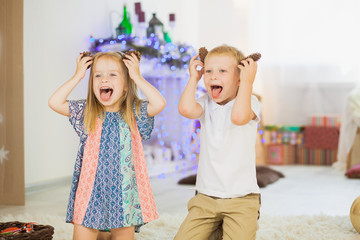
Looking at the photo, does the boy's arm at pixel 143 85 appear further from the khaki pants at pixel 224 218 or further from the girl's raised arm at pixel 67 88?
the khaki pants at pixel 224 218

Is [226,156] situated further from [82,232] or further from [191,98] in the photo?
[82,232]

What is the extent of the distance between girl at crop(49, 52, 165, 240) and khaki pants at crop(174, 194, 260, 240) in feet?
0.61

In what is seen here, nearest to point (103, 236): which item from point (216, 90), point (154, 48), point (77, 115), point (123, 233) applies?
point (123, 233)

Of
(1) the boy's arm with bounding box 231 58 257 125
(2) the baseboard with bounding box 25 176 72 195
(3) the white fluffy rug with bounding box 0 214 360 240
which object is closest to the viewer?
(1) the boy's arm with bounding box 231 58 257 125

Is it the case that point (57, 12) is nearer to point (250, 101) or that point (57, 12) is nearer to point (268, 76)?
point (250, 101)

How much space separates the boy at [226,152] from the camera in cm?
154

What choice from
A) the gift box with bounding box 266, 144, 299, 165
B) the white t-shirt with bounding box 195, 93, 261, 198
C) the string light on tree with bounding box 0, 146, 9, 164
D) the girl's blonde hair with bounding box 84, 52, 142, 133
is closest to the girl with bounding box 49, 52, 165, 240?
the girl's blonde hair with bounding box 84, 52, 142, 133

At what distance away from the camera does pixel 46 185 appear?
3404 mm

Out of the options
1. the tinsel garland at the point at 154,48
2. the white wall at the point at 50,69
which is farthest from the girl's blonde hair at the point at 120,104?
the tinsel garland at the point at 154,48

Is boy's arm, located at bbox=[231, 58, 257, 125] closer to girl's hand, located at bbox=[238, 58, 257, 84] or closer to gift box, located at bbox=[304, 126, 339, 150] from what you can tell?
girl's hand, located at bbox=[238, 58, 257, 84]

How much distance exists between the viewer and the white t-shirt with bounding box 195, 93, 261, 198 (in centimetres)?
157

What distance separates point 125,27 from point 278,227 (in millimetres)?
2256

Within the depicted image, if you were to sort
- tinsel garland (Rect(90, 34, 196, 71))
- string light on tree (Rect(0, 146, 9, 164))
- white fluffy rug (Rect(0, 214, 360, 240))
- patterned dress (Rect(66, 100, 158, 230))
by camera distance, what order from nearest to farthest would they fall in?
patterned dress (Rect(66, 100, 158, 230))
white fluffy rug (Rect(0, 214, 360, 240))
string light on tree (Rect(0, 146, 9, 164))
tinsel garland (Rect(90, 34, 196, 71))

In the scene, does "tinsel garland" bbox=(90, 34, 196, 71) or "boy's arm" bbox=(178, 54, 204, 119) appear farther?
"tinsel garland" bbox=(90, 34, 196, 71)
